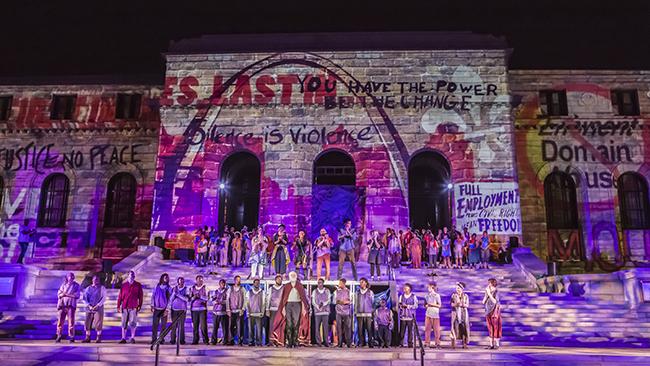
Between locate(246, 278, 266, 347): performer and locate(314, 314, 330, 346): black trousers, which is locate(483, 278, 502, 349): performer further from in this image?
locate(246, 278, 266, 347): performer

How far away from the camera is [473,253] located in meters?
19.0

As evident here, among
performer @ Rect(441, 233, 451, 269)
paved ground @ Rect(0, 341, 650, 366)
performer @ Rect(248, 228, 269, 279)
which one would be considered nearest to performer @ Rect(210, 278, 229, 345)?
paved ground @ Rect(0, 341, 650, 366)

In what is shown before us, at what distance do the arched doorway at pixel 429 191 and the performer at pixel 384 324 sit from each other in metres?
12.1

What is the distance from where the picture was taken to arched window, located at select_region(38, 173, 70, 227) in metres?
24.9

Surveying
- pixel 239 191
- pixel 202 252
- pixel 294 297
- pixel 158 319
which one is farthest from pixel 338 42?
pixel 158 319

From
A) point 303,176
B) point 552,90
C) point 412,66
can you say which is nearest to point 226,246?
point 303,176

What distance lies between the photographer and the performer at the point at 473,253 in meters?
18.9

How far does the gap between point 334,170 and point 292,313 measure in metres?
12.9

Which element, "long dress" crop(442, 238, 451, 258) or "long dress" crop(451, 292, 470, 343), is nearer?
"long dress" crop(451, 292, 470, 343)

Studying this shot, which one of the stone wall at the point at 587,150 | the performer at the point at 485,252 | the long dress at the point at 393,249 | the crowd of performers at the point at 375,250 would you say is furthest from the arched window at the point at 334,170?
the stone wall at the point at 587,150

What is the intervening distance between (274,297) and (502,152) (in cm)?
1361

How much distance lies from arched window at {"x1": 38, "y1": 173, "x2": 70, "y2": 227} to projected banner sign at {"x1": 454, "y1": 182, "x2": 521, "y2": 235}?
1729cm

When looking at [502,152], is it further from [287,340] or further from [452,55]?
[287,340]

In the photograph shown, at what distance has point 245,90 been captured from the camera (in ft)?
76.9
